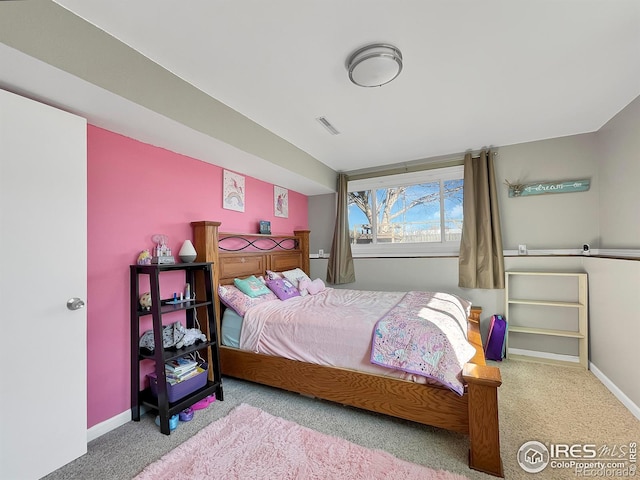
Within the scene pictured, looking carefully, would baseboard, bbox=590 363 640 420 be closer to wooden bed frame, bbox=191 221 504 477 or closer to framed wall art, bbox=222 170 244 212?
wooden bed frame, bbox=191 221 504 477

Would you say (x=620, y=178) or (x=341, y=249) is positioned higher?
(x=620, y=178)

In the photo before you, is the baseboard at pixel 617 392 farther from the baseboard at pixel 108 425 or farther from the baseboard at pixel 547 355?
the baseboard at pixel 108 425

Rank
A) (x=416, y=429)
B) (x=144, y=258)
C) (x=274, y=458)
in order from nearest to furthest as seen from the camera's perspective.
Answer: (x=274, y=458) → (x=416, y=429) → (x=144, y=258)

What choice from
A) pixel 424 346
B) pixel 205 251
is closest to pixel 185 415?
pixel 205 251

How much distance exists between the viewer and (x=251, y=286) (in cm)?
282

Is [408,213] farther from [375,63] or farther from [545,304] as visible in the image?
[375,63]

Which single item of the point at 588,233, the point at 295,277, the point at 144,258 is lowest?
the point at 295,277

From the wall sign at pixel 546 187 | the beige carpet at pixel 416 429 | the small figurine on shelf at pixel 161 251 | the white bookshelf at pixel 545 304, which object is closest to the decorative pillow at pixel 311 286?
the beige carpet at pixel 416 429

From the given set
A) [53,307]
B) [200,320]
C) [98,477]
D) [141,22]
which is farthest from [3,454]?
[141,22]

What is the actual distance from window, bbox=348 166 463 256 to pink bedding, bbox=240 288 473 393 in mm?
1345

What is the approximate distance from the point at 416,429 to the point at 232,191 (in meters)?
2.80

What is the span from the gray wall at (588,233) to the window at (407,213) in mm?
297

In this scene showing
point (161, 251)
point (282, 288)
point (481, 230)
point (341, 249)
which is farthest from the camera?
point (341, 249)

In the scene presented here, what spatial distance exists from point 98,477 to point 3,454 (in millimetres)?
458
